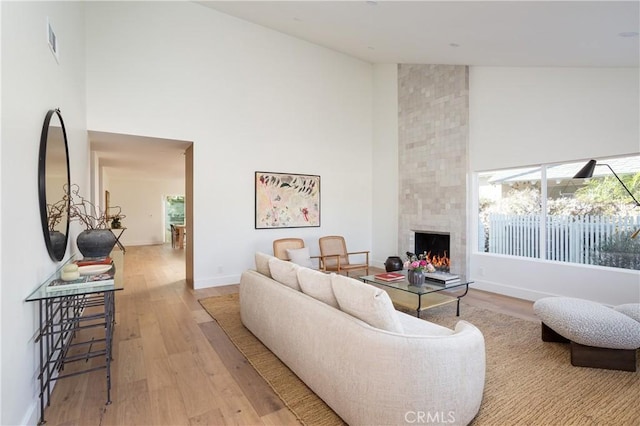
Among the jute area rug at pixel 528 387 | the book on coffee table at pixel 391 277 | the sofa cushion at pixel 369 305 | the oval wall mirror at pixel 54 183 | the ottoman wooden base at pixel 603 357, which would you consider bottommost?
the jute area rug at pixel 528 387

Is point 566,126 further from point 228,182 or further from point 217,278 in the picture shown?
point 217,278

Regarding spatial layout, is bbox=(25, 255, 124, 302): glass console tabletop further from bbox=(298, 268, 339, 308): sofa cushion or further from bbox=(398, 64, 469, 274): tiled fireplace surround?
bbox=(398, 64, 469, 274): tiled fireplace surround

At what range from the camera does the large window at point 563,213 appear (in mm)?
3789

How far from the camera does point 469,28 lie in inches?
143

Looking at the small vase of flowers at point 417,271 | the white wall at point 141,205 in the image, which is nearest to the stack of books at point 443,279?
the small vase of flowers at point 417,271

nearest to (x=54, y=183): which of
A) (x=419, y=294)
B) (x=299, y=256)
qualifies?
(x=299, y=256)

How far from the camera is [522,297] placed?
4.56m

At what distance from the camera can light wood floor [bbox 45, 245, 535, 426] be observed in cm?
199

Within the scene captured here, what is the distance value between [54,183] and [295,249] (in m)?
3.33

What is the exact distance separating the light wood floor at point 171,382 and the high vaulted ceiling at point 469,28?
305 centimetres

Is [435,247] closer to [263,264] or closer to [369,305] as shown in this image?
[263,264]

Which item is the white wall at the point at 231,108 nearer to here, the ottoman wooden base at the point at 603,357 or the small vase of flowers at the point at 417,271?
the small vase of flowers at the point at 417,271

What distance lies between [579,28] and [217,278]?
5455mm

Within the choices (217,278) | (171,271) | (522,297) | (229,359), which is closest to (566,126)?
(522,297)
